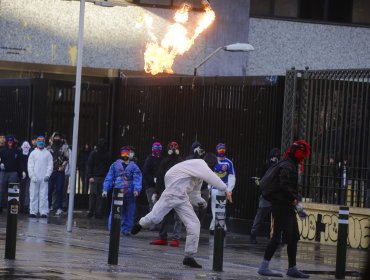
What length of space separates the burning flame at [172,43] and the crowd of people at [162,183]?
3.76 m

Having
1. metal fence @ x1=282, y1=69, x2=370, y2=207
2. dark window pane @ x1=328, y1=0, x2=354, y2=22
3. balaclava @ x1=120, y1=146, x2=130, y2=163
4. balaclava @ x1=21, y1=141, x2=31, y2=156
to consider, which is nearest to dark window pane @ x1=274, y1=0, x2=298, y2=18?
dark window pane @ x1=328, y1=0, x2=354, y2=22

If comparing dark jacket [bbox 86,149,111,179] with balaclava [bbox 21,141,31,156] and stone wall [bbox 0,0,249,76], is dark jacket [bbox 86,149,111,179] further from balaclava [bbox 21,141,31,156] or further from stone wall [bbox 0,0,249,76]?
stone wall [bbox 0,0,249,76]

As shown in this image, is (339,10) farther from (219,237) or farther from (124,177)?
(219,237)

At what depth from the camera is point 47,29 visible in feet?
97.5

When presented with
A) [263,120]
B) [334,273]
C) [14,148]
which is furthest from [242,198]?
[334,273]

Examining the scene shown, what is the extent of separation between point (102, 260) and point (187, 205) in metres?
1.36

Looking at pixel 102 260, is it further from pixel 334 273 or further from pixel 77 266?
pixel 334 273

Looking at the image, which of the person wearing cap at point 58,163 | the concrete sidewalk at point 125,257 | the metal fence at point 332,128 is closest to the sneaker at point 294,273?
the concrete sidewalk at point 125,257

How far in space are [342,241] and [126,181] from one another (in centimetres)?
707

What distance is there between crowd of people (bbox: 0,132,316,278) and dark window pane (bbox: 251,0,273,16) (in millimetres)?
7453

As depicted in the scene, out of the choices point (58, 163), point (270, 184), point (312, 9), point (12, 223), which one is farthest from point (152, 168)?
point (312, 9)

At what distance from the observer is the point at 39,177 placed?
24781 millimetres

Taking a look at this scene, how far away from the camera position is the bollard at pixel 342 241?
1442 centimetres

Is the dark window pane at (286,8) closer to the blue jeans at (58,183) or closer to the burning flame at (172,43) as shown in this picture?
the burning flame at (172,43)
